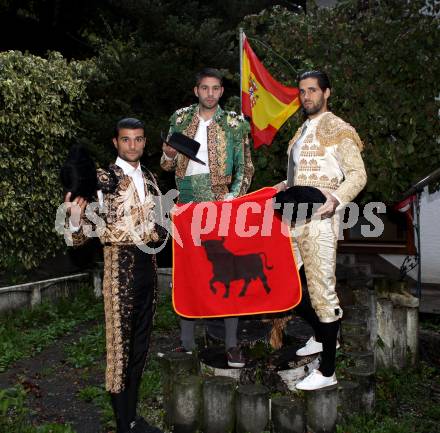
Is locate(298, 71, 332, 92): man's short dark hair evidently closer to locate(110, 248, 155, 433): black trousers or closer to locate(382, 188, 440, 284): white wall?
locate(110, 248, 155, 433): black trousers

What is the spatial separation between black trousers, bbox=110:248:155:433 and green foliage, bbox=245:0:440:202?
4.43 m

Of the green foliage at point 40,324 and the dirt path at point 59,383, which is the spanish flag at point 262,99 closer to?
the dirt path at point 59,383

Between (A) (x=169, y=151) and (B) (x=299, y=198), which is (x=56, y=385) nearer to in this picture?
(A) (x=169, y=151)

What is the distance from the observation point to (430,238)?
10.5 metres

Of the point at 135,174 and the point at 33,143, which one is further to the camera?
the point at 33,143

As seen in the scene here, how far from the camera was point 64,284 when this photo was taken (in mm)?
8258

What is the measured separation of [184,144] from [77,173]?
114 centimetres

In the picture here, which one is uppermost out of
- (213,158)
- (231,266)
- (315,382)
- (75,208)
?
(213,158)

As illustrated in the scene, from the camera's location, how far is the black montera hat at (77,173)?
2.92m

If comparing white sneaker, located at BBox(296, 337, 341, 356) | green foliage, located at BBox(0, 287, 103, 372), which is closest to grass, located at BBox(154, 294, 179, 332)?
green foliage, located at BBox(0, 287, 103, 372)

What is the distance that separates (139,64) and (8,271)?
3745 mm

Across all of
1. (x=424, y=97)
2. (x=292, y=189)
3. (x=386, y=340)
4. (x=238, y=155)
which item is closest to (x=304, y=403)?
(x=292, y=189)

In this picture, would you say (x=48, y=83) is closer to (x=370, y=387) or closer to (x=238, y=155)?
(x=238, y=155)

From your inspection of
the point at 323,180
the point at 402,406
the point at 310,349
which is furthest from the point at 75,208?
the point at 402,406
